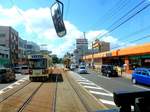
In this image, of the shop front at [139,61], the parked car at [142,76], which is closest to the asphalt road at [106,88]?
the parked car at [142,76]

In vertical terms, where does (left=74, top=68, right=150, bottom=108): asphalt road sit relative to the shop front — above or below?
below

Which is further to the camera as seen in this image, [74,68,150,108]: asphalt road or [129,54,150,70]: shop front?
[129,54,150,70]: shop front

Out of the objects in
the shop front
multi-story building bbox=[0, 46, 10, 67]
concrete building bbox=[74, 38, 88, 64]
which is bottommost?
the shop front

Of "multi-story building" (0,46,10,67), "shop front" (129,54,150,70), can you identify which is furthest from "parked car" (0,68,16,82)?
"multi-story building" (0,46,10,67)

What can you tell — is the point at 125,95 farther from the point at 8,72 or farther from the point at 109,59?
the point at 109,59

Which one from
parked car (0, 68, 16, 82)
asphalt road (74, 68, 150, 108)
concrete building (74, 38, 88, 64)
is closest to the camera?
asphalt road (74, 68, 150, 108)

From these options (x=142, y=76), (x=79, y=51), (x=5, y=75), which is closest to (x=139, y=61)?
(x=142, y=76)

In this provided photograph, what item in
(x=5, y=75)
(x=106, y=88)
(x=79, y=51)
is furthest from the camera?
(x=79, y=51)

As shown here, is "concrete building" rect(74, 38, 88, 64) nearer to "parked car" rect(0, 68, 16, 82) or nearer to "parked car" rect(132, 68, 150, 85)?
"parked car" rect(0, 68, 16, 82)

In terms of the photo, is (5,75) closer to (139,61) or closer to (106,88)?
(106,88)

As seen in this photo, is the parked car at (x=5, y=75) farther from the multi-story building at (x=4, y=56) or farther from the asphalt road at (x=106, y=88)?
the multi-story building at (x=4, y=56)

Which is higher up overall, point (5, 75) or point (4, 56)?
point (4, 56)

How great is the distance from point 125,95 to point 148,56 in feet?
154

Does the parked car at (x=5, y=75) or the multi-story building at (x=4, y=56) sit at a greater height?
the multi-story building at (x=4, y=56)
